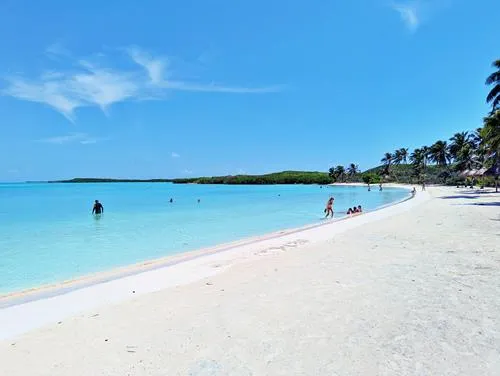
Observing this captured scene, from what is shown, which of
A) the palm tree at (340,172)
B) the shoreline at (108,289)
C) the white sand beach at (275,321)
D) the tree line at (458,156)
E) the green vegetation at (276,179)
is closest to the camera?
the white sand beach at (275,321)

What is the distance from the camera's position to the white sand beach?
3.34 m

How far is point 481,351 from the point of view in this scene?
3.46 meters

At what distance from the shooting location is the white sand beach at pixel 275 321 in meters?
3.34

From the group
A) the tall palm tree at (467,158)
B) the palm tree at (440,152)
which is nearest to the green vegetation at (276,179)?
the palm tree at (440,152)

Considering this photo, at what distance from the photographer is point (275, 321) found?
439 centimetres

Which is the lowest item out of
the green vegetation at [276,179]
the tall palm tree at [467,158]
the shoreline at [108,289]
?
the shoreline at [108,289]

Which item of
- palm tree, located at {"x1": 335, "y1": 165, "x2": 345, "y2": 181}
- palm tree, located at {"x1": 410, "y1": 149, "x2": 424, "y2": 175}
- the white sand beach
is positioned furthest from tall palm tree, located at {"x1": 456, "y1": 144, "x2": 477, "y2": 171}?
palm tree, located at {"x1": 335, "y1": 165, "x2": 345, "y2": 181}

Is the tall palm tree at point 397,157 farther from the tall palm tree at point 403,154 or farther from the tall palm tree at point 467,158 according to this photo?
the tall palm tree at point 467,158

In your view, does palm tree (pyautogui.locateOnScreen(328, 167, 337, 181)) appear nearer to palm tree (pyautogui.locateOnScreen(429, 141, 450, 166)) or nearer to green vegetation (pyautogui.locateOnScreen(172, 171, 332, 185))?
green vegetation (pyautogui.locateOnScreen(172, 171, 332, 185))

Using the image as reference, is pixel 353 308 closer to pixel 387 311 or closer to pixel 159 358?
pixel 387 311

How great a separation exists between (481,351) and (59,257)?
438 inches

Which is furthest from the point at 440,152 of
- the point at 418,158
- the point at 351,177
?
the point at 351,177

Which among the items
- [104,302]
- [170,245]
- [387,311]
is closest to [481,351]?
[387,311]

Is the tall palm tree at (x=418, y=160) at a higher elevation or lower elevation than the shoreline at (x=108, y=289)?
higher
